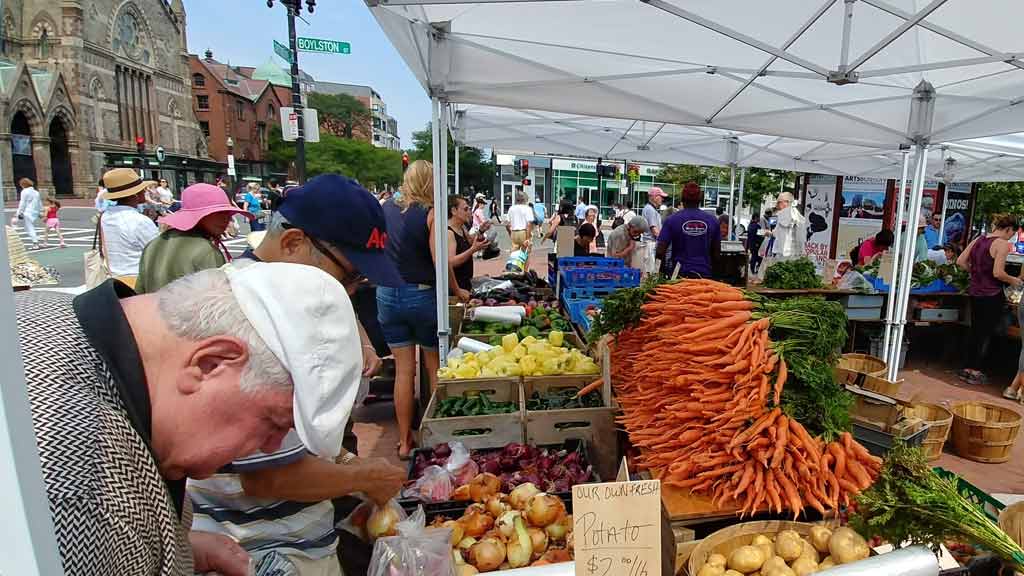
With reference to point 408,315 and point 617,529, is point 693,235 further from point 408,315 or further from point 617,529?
point 617,529

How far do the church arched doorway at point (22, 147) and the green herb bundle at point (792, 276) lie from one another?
3759 cm

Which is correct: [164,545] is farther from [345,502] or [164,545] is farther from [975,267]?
[975,267]

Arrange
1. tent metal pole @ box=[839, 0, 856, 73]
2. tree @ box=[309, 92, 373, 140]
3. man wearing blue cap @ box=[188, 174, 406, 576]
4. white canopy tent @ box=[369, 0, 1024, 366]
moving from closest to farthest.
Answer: man wearing blue cap @ box=[188, 174, 406, 576], tent metal pole @ box=[839, 0, 856, 73], white canopy tent @ box=[369, 0, 1024, 366], tree @ box=[309, 92, 373, 140]

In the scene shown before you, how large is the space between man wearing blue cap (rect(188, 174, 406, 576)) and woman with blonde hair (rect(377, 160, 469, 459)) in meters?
2.07

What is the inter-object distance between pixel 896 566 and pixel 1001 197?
1821 cm

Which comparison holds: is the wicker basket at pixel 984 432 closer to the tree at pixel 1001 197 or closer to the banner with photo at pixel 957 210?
the banner with photo at pixel 957 210

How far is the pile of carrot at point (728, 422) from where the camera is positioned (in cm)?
209

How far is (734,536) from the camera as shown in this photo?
1.93m

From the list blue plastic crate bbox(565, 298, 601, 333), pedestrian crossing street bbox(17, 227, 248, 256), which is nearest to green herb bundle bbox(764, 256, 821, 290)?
blue plastic crate bbox(565, 298, 601, 333)

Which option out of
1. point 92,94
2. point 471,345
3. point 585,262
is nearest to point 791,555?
point 471,345

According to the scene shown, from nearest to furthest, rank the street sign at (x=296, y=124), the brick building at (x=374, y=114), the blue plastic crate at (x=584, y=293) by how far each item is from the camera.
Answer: the blue plastic crate at (x=584, y=293)
the street sign at (x=296, y=124)
the brick building at (x=374, y=114)

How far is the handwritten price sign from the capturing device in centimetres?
136

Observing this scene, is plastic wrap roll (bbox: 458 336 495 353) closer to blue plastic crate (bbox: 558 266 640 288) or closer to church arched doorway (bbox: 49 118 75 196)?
blue plastic crate (bbox: 558 266 640 288)

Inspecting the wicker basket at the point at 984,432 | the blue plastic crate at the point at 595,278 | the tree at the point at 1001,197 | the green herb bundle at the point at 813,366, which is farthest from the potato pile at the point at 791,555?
the tree at the point at 1001,197
